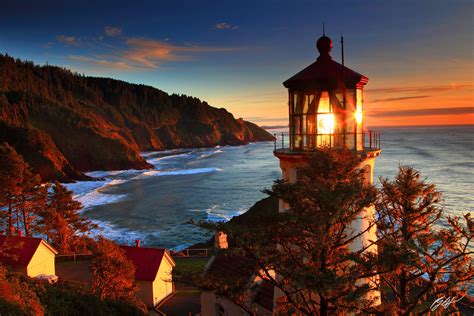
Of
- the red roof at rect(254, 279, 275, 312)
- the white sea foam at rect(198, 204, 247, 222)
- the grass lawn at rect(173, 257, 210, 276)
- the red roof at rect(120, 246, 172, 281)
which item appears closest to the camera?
the red roof at rect(254, 279, 275, 312)

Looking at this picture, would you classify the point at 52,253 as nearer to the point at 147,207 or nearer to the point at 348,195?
the point at 348,195

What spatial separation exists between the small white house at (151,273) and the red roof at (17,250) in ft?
16.6

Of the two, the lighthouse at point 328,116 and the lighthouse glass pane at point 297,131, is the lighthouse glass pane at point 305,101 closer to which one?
the lighthouse at point 328,116

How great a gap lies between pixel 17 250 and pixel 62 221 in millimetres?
6660

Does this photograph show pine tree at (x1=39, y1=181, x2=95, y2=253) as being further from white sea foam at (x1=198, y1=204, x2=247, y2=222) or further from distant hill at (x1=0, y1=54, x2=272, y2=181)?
distant hill at (x1=0, y1=54, x2=272, y2=181)

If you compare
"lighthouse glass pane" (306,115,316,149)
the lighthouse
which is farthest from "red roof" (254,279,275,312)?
"lighthouse glass pane" (306,115,316,149)

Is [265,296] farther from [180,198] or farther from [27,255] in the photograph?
[180,198]

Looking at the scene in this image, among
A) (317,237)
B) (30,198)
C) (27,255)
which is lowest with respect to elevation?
(27,255)

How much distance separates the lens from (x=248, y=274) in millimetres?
7027

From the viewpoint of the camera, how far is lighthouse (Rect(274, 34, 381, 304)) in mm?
8188

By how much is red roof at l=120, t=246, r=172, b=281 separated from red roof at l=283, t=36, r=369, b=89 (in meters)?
13.5

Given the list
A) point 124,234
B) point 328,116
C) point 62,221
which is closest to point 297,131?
point 328,116

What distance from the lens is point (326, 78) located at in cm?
818

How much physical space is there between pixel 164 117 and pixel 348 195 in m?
192
